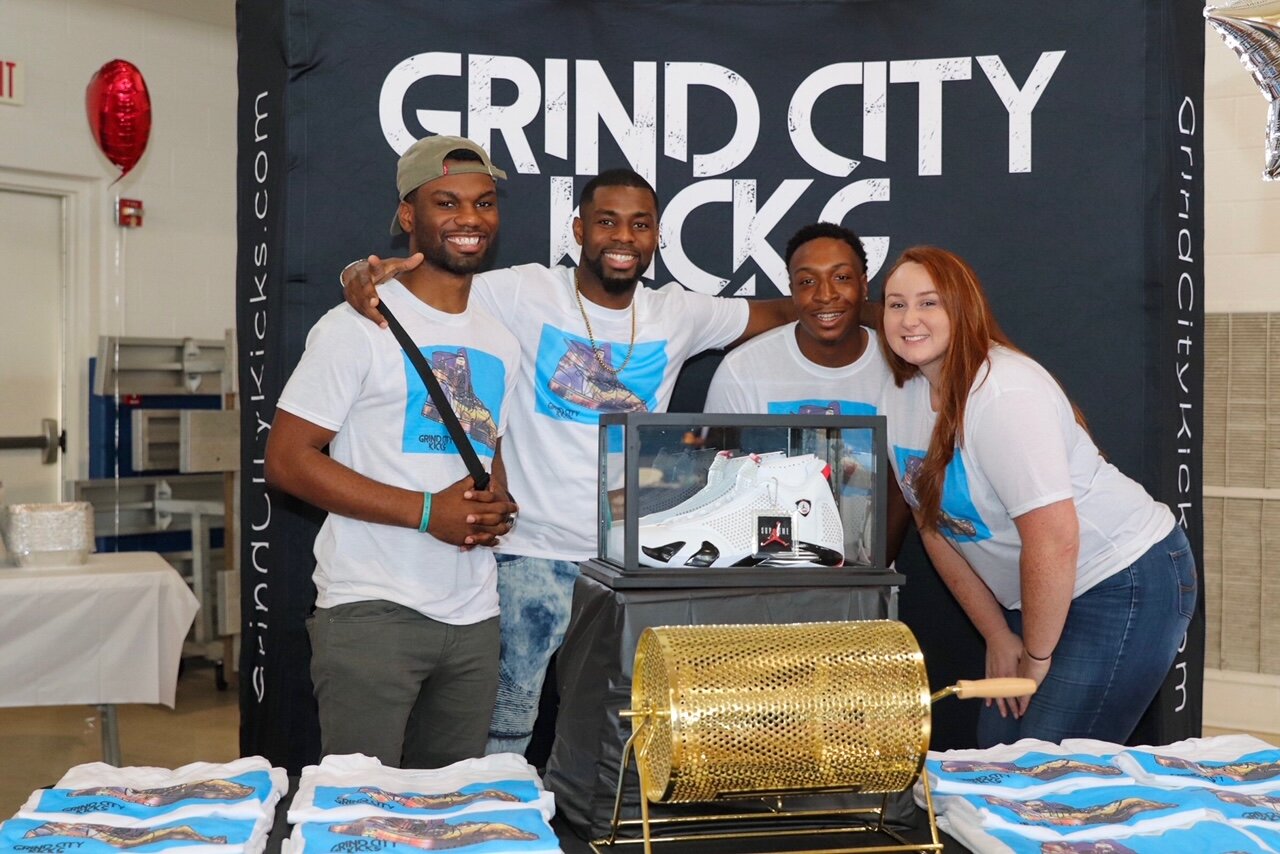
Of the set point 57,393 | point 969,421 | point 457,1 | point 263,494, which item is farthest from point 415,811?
point 57,393

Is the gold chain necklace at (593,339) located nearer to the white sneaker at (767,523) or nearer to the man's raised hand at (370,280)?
the man's raised hand at (370,280)

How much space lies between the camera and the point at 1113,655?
7.16 feet

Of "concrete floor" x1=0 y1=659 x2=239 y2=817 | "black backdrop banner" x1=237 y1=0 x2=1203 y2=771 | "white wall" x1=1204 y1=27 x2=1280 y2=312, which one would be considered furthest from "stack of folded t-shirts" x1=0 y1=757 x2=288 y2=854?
"white wall" x1=1204 y1=27 x2=1280 y2=312

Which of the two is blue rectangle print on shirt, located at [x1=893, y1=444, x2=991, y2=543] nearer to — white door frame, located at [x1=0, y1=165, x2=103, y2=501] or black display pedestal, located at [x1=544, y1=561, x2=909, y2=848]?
black display pedestal, located at [x1=544, y1=561, x2=909, y2=848]

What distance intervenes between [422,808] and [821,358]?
4.90 ft

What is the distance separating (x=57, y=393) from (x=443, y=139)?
485cm

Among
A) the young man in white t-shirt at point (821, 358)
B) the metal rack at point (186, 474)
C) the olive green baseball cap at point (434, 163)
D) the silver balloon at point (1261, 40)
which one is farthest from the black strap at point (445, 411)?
the metal rack at point (186, 474)

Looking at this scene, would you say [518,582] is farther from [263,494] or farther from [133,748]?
[133,748]

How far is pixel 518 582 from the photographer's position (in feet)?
8.39

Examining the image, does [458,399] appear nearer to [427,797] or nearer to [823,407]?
[823,407]

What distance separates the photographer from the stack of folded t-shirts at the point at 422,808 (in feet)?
3.96

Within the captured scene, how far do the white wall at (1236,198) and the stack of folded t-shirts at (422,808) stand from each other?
170 inches

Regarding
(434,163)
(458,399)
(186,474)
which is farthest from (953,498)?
(186,474)

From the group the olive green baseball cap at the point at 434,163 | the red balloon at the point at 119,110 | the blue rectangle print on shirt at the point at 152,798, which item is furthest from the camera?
the red balloon at the point at 119,110
